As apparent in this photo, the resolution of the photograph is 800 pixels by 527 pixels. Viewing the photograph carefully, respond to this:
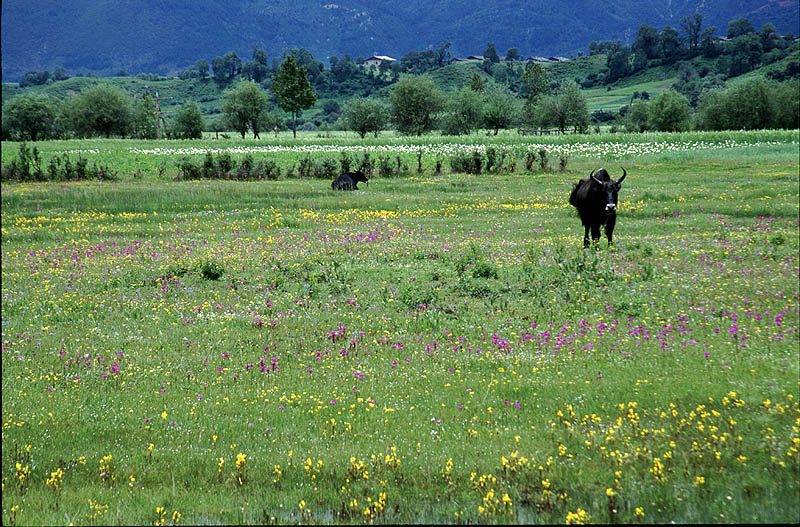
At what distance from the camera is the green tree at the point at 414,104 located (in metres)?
123

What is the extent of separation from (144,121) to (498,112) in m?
80.9

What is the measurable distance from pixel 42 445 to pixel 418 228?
17300mm

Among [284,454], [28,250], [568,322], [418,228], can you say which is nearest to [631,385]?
[568,322]

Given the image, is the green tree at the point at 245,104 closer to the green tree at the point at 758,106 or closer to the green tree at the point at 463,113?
the green tree at the point at 463,113

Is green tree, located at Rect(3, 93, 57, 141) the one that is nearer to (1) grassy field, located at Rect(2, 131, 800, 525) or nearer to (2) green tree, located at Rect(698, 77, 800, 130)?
(1) grassy field, located at Rect(2, 131, 800, 525)

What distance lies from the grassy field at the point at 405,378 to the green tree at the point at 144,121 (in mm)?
119332

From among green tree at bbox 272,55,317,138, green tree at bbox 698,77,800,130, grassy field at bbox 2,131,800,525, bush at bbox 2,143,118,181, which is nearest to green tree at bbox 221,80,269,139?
green tree at bbox 272,55,317,138

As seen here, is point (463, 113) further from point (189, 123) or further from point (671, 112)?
point (189, 123)

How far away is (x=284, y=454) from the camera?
22.8 ft

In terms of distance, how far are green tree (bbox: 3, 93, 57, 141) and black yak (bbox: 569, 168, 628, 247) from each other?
119162mm

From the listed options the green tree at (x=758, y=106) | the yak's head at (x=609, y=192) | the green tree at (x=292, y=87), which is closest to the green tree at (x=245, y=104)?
the green tree at (x=292, y=87)

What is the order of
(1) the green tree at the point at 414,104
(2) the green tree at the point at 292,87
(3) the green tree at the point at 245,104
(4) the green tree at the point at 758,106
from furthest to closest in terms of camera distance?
(2) the green tree at the point at 292,87, (3) the green tree at the point at 245,104, (1) the green tree at the point at 414,104, (4) the green tree at the point at 758,106

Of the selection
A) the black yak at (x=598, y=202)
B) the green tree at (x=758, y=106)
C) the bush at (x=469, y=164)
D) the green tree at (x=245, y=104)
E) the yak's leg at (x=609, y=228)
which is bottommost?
the yak's leg at (x=609, y=228)

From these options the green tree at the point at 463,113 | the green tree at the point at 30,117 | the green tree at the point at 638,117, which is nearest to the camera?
the green tree at the point at 30,117
